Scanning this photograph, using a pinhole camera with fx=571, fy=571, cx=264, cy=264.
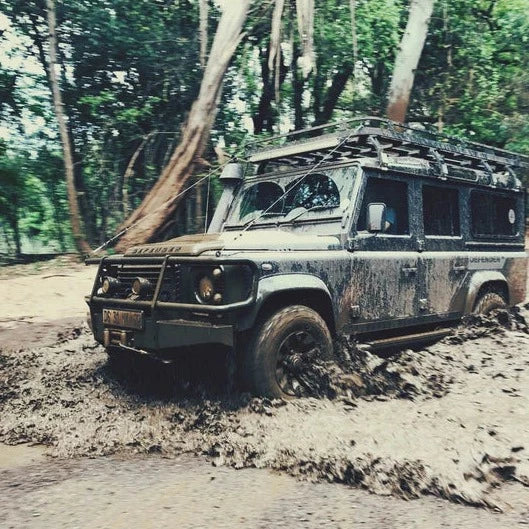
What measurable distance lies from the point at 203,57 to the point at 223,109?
2612 millimetres

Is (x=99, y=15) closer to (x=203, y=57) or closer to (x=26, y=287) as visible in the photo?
(x=203, y=57)

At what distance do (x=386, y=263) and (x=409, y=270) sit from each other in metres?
0.35

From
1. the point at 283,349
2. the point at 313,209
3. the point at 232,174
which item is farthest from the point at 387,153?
the point at 283,349

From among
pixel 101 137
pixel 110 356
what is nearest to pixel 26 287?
pixel 110 356

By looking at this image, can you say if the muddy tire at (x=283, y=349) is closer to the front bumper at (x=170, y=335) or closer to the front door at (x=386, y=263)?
the front bumper at (x=170, y=335)

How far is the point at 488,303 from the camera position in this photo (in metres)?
6.20

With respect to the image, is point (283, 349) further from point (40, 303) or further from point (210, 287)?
point (40, 303)

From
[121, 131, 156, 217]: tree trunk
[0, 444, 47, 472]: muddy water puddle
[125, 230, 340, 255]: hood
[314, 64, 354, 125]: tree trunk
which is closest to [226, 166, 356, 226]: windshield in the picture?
[125, 230, 340, 255]: hood

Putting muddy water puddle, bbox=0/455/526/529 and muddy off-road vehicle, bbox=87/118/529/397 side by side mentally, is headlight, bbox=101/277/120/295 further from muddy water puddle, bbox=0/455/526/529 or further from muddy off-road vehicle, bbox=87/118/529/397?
muddy water puddle, bbox=0/455/526/529

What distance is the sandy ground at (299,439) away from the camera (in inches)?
107

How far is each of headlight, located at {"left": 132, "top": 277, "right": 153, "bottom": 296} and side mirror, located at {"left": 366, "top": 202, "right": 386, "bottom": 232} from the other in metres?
1.79

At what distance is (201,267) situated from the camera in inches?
152

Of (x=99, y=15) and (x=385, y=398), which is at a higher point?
(x=99, y=15)

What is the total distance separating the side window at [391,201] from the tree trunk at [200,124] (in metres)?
4.95
